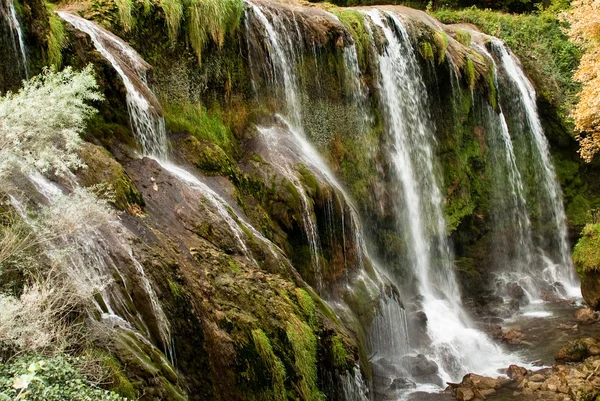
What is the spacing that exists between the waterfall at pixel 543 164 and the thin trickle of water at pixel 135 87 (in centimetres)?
1410

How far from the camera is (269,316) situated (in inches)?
301

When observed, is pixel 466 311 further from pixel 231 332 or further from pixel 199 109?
pixel 231 332

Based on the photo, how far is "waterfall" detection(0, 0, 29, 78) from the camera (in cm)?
835

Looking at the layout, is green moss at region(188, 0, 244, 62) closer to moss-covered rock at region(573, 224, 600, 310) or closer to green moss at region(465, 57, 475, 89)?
green moss at region(465, 57, 475, 89)

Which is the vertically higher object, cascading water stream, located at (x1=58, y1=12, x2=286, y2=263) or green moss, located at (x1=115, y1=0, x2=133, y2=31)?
green moss, located at (x1=115, y1=0, x2=133, y2=31)

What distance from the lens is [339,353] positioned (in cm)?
840

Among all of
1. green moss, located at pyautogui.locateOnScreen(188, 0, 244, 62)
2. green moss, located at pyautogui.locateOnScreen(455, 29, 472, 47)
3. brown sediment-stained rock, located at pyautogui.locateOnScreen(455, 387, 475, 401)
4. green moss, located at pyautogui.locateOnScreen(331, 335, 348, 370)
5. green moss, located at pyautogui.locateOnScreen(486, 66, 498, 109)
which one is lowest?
brown sediment-stained rock, located at pyautogui.locateOnScreen(455, 387, 475, 401)

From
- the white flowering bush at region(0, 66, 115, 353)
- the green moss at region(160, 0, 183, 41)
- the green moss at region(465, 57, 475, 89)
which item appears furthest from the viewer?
the green moss at region(465, 57, 475, 89)

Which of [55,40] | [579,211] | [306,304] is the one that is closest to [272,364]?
[306,304]

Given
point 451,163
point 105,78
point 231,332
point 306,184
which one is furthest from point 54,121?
point 451,163

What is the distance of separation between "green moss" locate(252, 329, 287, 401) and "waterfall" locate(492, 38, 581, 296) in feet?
48.7

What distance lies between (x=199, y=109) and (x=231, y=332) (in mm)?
6286

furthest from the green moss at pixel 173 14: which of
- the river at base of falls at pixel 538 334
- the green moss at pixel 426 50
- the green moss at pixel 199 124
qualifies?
the river at base of falls at pixel 538 334

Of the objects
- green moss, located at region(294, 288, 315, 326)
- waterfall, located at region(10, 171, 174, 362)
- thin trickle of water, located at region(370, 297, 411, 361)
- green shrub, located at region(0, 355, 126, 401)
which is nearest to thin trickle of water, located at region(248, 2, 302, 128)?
thin trickle of water, located at region(370, 297, 411, 361)
